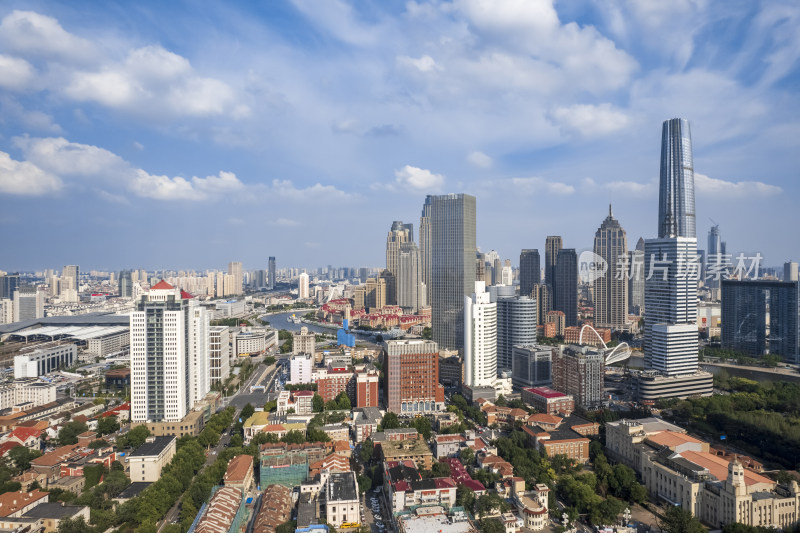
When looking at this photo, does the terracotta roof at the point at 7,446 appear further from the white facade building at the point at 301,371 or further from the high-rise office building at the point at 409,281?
the high-rise office building at the point at 409,281

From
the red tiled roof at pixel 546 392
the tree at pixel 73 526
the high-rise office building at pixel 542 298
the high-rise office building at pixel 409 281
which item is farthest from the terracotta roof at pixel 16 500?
the high-rise office building at pixel 409 281

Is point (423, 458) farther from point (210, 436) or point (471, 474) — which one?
point (210, 436)

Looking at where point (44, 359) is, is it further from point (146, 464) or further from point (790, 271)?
point (790, 271)

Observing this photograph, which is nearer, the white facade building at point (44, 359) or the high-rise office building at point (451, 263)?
the white facade building at point (44, 359)

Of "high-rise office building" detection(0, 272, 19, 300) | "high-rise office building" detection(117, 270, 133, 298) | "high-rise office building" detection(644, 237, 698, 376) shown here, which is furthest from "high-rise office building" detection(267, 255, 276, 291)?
"high-rise office building" detection(644, 237, 698, 376)

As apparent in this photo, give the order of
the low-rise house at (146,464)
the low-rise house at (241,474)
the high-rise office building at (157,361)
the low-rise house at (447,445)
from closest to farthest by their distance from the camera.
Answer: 1. the low-rise house at (241,474)
2. the low-rise house at (146,464)
3. the low-rise house at (447,445)
4. the high-rise office building at (157,361)

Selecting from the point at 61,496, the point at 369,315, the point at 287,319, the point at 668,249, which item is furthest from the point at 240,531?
the point at 287,319

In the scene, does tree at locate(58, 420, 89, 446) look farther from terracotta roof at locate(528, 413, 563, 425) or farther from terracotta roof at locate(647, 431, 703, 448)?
terracotta roof at locate(647, 431, 703, 448)
